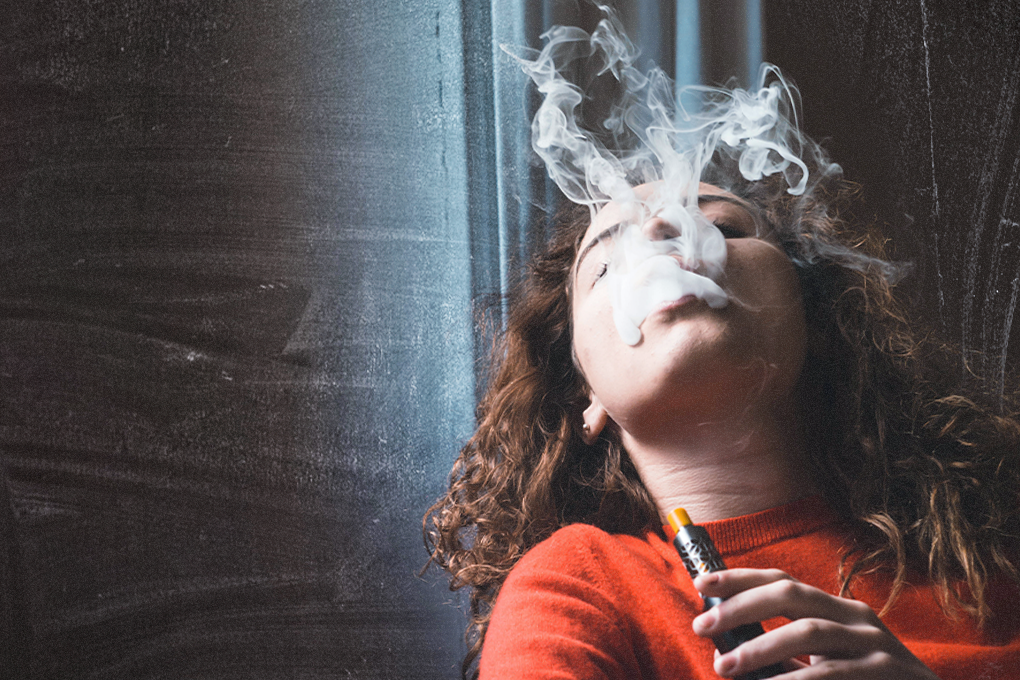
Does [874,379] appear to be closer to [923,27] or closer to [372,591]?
[923,27]

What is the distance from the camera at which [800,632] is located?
584 mm

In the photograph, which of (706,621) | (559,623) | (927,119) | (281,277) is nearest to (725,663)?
A: (706,621)

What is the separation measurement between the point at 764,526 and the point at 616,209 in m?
0.38

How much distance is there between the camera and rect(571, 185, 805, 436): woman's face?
2.47ft

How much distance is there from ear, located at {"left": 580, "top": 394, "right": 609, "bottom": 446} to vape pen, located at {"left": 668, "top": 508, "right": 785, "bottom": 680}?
0.30 meters

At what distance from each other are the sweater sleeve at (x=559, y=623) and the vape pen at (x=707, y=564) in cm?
16

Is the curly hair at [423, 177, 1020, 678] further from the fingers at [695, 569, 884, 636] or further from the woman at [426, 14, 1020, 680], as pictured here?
the fingers at [695, 569, 884, 636]

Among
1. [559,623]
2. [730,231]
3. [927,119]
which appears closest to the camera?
[559,623]

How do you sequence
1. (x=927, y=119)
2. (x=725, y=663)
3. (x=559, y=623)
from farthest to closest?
(x=927, y=119) → (x=559, y=623) → (x=725, y=663)

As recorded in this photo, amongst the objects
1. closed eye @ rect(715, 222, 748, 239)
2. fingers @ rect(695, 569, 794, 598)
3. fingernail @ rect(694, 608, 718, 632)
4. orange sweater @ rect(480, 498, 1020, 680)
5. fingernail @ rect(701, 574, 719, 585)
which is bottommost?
orange sweater @ rect(480, 498, 1020, 680)

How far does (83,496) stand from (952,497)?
3.15ft

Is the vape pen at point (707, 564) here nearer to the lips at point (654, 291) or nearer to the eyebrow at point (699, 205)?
the lips at point (654, 291)

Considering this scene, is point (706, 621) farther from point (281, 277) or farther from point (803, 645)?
point (281, 277)

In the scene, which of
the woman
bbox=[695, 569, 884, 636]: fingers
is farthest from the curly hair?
bbox=[695, 569, 884, 636]: fingers
